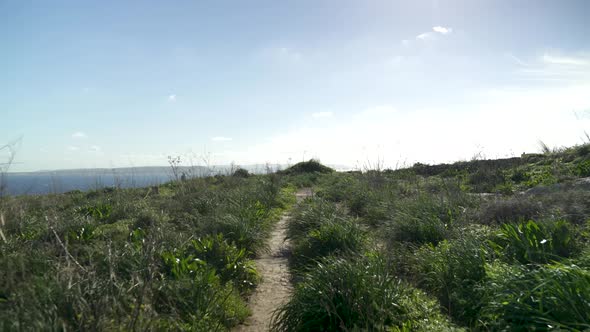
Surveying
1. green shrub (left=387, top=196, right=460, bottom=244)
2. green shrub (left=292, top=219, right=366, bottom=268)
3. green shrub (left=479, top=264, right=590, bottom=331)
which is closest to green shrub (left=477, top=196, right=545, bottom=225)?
green shrub (left=387, top=196, right=460, bottom=244)

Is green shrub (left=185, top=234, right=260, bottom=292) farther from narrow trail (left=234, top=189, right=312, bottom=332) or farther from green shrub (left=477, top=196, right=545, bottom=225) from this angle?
green shrub (left=477, top=196, right=545, bottom=225)

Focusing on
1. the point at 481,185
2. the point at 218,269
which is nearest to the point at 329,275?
the point at 218,269

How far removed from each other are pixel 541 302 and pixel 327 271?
1.71 m

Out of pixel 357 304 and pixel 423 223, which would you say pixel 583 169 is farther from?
pixel 357 304

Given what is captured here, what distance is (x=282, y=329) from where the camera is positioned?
10.5ft

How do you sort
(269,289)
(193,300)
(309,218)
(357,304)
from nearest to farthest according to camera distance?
(357,304) → (193,300) → (269,289) → (309,218)

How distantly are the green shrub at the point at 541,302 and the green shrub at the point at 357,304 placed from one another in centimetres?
42

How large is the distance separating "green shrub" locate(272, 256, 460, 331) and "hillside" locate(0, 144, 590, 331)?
12 millimetres

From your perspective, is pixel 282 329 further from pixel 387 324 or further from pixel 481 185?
pixel 481 185

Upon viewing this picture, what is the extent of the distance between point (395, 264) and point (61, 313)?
11.4 ft

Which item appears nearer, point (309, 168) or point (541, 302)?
point (541, 302)

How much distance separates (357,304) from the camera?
304 centimetres

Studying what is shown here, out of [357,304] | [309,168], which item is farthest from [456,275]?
[309,168]

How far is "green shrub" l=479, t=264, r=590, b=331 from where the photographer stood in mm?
2388
